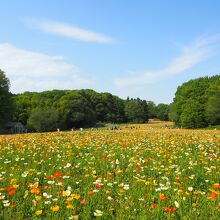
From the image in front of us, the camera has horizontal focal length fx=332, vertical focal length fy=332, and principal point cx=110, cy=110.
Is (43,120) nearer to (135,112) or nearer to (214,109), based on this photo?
(214,109)

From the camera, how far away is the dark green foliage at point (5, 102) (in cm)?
6050

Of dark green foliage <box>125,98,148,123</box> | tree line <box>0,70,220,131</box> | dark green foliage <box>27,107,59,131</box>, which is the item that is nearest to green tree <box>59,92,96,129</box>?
tree line <box>0,70,220,131</box>

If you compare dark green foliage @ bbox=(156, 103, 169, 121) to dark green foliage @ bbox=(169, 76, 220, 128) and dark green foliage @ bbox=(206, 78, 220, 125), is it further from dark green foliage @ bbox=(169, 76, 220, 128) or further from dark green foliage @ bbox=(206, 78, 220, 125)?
dark green foliage @ bbox=(206, 78, 220, 125)

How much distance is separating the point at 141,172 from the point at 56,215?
340 cm

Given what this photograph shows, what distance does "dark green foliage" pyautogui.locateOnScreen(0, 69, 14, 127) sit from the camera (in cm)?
6050

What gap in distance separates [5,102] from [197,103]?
150ft

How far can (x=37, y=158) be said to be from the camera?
9805mm

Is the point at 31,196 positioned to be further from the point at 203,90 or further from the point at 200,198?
the point at 203,90

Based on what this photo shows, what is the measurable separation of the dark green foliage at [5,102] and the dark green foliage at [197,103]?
134 ft

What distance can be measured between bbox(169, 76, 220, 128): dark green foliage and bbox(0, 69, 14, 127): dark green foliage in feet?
134

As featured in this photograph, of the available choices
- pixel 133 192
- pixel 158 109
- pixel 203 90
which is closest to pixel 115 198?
pixel 133 192

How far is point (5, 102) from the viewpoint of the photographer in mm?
61312

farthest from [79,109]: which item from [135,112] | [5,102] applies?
[135,112]

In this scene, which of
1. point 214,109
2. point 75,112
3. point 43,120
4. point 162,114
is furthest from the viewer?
point 162,114
